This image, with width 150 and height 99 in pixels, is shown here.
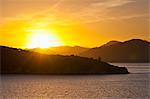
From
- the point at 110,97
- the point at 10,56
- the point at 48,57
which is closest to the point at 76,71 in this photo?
the point at 48,57

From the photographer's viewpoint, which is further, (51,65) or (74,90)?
(51,65)

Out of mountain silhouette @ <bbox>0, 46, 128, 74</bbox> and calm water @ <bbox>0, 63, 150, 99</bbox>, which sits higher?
mountain silhouette @ <bbox>0, 46, 128, 74</bbox>

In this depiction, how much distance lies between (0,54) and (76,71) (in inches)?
1098

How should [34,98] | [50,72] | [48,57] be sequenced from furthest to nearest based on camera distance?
[48,57] < [50,72] < [34,98]

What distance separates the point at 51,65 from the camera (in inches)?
5556

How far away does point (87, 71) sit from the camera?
458 feet

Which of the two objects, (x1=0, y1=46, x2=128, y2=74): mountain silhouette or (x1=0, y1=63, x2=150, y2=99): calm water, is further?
(x1=0, y1=46, x2=128, y2=74): mountain silhouette

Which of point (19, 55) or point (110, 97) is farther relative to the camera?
point (19, 55)

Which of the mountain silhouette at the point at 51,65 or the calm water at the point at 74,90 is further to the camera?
the mountain silhouette at the point at 51,65

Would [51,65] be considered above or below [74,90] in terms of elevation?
above

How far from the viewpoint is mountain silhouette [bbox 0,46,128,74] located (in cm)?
13875

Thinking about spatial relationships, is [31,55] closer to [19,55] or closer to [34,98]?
[19,55]

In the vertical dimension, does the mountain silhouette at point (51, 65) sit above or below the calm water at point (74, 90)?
above

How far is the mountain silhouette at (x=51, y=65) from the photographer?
139m
